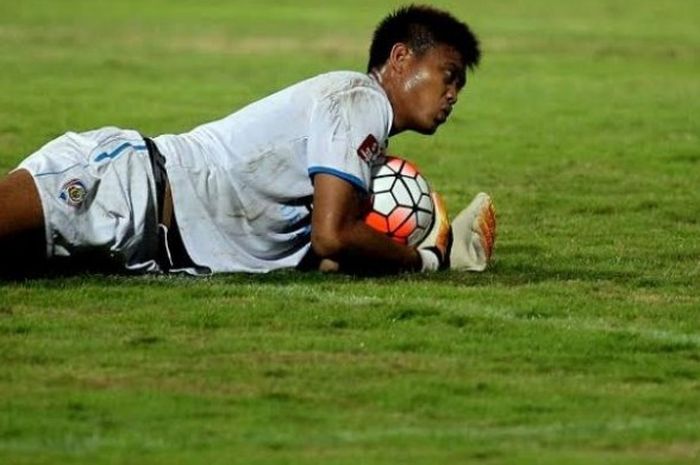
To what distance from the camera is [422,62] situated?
1054cm

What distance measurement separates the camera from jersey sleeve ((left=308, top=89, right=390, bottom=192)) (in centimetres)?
1001

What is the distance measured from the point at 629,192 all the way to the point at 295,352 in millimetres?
6863

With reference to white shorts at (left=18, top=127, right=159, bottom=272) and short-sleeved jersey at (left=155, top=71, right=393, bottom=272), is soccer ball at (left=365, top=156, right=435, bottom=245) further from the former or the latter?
white shorts at (left=18, top=127, right=159, bottom=272)

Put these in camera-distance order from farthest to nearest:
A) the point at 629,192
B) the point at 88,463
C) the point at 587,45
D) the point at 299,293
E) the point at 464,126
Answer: the point at 587,45 < the point at 464,126 < the point at 629,192 < the point at 299,293 < the point at 88,463

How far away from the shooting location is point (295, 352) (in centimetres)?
855

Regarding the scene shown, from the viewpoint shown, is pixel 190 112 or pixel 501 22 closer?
pixel 190 112

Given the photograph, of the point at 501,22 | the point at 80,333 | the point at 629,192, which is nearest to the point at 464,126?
the point at 629,192

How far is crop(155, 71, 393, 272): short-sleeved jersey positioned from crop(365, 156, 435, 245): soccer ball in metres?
0.30

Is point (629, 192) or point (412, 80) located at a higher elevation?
point (412, 80)

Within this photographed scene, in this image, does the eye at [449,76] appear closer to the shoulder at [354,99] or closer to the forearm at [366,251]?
the shoulder at [354,99]

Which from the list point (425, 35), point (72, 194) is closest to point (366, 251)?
point (425, 35)

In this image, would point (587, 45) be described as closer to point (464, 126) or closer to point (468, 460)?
point (464, 126)

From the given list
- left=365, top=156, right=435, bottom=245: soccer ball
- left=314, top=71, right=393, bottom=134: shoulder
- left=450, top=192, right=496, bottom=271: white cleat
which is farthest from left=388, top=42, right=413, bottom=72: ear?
left=450, top=192, right=496, bottom=271: white cleat

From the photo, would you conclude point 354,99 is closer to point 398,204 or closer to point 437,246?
point 398,204
